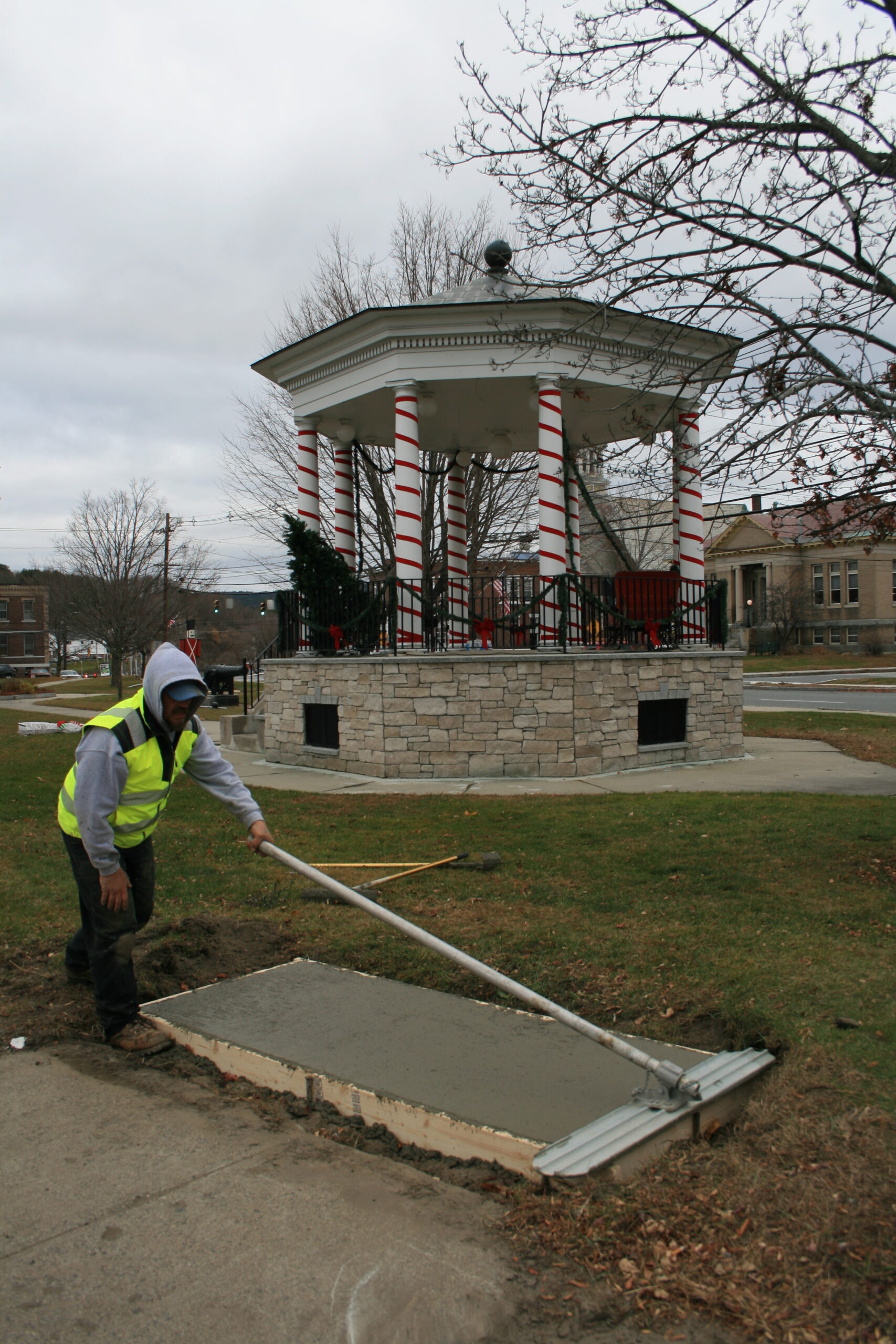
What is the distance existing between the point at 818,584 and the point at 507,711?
54.5 meters

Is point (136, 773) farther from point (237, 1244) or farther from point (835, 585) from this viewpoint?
point (835, 585)

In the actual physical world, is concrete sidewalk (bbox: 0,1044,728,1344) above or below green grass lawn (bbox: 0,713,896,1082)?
below

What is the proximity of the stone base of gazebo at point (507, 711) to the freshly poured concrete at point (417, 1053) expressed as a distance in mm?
6676

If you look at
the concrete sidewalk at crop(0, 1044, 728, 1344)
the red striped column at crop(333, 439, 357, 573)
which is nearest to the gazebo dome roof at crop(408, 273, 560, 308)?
the red striped column at crop(333, 439, 357, 573)

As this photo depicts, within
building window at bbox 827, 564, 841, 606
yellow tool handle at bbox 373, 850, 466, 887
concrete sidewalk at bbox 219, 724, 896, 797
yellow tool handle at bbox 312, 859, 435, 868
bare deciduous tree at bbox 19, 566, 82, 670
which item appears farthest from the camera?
building window at bbox 827, 564, 841, 606

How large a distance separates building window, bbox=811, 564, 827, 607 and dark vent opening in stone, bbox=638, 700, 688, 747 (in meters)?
51.7

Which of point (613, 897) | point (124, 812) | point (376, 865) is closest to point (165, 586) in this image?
point (376, 865)

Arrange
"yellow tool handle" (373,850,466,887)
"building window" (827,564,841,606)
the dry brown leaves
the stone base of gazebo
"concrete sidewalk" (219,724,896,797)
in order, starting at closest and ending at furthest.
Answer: the dry brown leaves → "yellow tool handle" (373,850,466,887) → "concrete sidewalk" (219,724,896,797) → the stone base of gazebo → "building window" (827,564,841,606)

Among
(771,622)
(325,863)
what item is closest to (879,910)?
(325,863)

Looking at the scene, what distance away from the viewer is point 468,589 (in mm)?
12469

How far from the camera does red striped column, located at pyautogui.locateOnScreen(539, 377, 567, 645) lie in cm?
1153

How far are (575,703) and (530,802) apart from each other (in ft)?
7.50

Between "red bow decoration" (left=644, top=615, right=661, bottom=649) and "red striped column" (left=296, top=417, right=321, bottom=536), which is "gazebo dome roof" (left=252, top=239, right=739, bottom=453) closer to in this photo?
"red striped column" (left=296, top=417, right=321, bottom=536)

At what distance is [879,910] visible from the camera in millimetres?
5027
